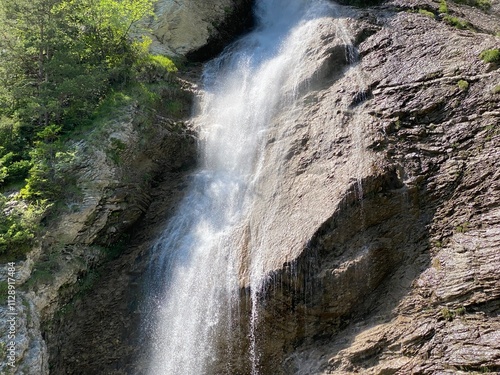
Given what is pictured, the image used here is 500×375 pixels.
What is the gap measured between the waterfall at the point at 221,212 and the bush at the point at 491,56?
553cm

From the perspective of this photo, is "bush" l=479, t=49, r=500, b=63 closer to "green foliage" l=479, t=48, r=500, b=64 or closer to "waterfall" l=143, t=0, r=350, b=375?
"green foliage" l=479, t=48, r=500, b=64

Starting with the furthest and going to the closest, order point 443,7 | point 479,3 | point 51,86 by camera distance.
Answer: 1. point 479,3
2. point 443,7
3. point 51,86

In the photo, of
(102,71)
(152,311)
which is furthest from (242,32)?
(152,311)

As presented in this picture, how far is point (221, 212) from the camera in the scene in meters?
13.0

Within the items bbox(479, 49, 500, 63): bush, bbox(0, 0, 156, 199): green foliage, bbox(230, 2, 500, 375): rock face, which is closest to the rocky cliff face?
bbox(230, 2, 500, 375): rock face

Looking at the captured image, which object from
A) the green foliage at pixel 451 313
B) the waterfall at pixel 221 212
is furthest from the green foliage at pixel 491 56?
the green foliage at pixel 451 313

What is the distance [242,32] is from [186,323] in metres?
16.8

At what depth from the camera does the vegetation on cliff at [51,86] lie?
1159cm

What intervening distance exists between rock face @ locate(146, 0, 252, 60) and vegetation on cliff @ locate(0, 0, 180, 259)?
11.5ft

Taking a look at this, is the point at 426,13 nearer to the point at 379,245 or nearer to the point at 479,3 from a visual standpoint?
the point at 479,3

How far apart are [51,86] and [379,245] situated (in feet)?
38.3

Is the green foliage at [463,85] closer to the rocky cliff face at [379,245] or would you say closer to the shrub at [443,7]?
the rocky cliff face at [379,245]

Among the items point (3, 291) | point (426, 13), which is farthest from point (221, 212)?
point (426, 13)

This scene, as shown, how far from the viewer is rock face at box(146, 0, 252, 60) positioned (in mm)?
20359
